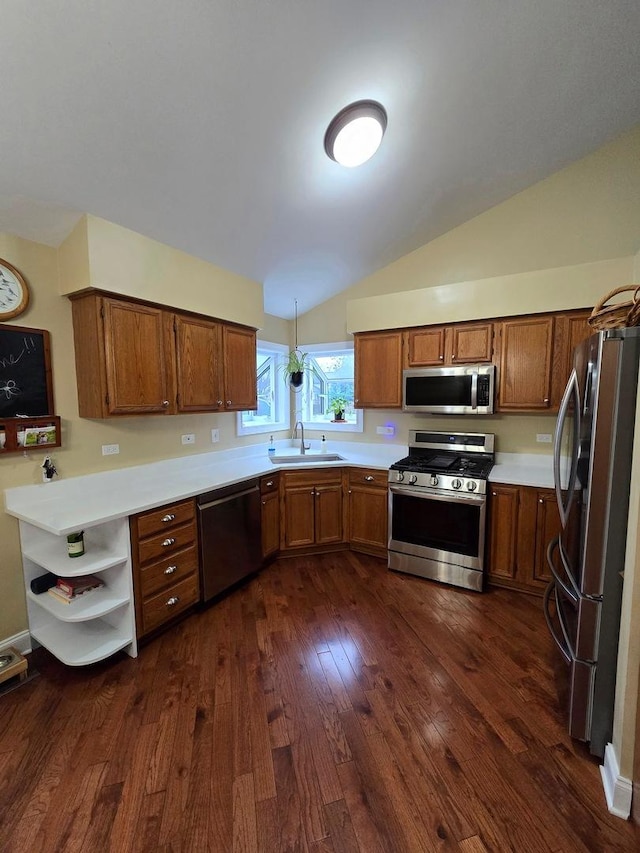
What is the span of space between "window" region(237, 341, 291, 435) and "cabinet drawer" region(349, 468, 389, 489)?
1.22 metres

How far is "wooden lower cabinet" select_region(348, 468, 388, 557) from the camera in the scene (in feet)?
10.6

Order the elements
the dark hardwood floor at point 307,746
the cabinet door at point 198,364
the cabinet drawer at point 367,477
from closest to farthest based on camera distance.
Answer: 1. the dark hardwood floor at point 307,746
2. the cabinet door at point 198,364
3. the cabinet drawer at point 367,477

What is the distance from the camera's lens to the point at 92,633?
2.10 metres

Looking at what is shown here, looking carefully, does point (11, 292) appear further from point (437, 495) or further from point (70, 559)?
point (437, 495)

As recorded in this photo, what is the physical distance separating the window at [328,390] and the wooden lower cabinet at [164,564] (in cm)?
208

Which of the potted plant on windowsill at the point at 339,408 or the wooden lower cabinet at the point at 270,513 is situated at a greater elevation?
the potted plant on windowsill at the point at 339,408

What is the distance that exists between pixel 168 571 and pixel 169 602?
0.69 ft

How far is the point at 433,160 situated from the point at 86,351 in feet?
8.46

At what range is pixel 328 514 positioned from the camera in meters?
3.38

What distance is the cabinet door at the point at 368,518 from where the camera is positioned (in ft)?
10.6

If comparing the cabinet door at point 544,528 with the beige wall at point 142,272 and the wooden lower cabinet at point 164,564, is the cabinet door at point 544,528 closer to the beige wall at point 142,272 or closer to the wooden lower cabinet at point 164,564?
the wooden lower cabinet at point 164,564

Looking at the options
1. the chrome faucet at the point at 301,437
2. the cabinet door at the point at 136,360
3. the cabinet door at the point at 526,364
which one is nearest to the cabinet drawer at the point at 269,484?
the chrome faucet at the point at 301,437

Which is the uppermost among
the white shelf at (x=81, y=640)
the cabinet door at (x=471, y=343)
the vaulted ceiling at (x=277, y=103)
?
the vaulted ceiling at (x=277, y=103)

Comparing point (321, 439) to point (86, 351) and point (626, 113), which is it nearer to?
point (86, 351)
